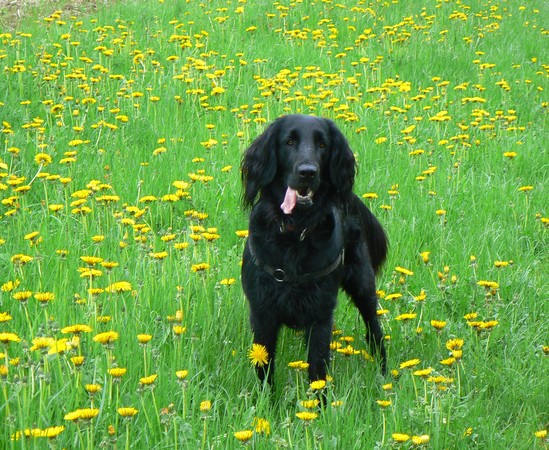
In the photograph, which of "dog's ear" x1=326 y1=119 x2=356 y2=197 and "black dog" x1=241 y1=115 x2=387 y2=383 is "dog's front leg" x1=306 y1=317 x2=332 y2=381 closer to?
"black dog" x1=241 y1=115 x2=387 y2=383

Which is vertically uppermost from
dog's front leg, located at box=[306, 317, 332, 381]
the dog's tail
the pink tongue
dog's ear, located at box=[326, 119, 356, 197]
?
dog's ear, located at box=[326, 119, 356, 197]

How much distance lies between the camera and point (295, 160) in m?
3.57

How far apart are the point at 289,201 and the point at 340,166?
352 mm

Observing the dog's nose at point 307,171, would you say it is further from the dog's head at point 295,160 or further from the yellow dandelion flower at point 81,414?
the yellow dandelion flower at point 81,414

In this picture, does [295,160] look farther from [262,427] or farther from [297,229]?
[262,427]

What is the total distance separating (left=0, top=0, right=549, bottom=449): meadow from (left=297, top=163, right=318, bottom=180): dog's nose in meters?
0.57

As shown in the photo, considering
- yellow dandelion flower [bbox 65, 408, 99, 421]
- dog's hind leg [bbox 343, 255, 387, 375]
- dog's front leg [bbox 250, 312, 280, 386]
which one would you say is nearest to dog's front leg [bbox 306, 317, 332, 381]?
dog's front leg [bbox 250, 312, 280, 386]

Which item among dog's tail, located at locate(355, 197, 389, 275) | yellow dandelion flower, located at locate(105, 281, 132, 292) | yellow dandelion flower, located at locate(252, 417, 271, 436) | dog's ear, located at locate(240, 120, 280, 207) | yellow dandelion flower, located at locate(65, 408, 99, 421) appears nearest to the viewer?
yellow dandelion flower, located at locate(65, 408, 99, 421)

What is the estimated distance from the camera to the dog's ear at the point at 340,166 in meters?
3.78

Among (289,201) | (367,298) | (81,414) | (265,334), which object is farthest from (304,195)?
(81,414)

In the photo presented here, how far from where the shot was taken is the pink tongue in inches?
141

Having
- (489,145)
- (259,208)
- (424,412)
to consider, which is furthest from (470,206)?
(424,412)

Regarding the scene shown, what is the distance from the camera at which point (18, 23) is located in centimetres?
989

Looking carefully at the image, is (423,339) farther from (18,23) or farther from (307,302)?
(18,23)
